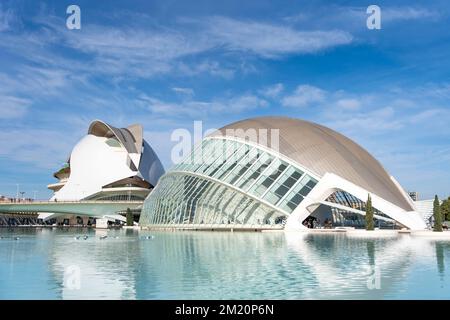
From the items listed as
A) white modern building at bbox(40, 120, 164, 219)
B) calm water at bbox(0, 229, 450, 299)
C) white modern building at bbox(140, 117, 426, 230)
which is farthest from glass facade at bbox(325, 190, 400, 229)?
white modern building at bbox(40, 120, 164, 219)

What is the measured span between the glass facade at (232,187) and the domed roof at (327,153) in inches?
62.1

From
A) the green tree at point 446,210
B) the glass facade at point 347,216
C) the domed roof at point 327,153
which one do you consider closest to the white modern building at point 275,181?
the domed roof at point 327,153

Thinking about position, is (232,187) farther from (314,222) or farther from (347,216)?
(347,216)

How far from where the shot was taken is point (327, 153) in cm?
4203

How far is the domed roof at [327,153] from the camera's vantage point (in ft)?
132

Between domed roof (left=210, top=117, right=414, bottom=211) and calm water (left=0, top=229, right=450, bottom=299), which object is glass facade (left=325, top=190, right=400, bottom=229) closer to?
domed roof (left=210, top=117, right=414, bottom=211)

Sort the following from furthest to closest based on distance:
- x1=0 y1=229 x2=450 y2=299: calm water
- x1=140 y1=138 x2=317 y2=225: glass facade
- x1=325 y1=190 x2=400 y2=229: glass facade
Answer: x1=325 y1=190 x2=400 y2=229: glass facade, x1=140 y1=138 x2=317 y2=225: glass facade, x1=0 y1=229 x2=450 y2=299: calm water

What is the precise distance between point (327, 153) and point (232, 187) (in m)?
8.91

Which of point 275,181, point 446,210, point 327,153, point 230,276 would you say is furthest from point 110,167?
point 230,276

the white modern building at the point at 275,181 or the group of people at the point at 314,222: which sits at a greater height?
the white modern building at the point at 275,181

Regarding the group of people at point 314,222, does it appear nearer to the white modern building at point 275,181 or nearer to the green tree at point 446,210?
the white modern building at point 275,181

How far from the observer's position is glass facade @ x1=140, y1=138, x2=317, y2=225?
1563 inches
